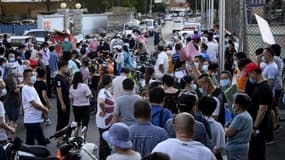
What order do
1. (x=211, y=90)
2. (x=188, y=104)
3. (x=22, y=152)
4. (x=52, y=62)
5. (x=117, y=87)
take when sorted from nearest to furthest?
(x=188, y=104), (x=22, y=152), (x=211, y=90), (x=117, y=87), (x=52, y=62)

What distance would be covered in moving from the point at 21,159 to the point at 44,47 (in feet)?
42.3

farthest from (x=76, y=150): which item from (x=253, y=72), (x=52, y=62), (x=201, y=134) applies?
(x=52, y=62)

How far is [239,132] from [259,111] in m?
1.45

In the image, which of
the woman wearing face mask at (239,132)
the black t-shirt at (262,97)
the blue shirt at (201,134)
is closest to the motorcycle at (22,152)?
the blue shirt at (201,134)

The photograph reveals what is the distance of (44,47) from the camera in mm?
19203

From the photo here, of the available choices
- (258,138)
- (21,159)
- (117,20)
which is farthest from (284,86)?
(117,20)

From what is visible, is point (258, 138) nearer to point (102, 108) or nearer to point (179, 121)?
point (102, 108)

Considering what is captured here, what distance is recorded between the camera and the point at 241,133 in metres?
7.15

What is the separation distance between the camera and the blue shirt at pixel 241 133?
7.12 metres

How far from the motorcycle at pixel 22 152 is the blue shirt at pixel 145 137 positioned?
1.11 m

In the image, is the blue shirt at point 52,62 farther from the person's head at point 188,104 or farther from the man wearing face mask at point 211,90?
the person's head at point 188,104

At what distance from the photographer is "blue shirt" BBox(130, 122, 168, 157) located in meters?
6.10

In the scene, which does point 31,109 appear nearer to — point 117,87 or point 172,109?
point 117,87

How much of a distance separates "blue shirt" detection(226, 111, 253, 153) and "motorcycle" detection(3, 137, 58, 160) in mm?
2290
